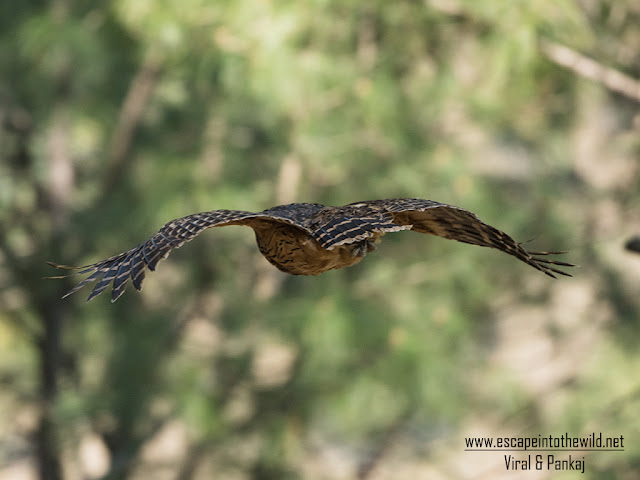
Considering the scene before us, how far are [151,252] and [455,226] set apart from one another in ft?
2.70

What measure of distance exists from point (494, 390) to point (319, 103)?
2.53 m

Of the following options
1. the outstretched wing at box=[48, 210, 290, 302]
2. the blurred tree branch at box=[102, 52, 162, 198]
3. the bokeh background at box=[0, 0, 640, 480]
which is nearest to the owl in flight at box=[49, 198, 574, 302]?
the outstretched wing at box=[48, 210, 290, 302]

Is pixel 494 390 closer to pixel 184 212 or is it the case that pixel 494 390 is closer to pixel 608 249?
pixel 608 249

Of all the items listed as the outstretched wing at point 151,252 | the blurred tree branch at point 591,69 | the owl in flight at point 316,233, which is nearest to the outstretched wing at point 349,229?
the owl in flight at point 316,233

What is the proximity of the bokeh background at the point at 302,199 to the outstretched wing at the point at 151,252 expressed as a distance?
3.50m

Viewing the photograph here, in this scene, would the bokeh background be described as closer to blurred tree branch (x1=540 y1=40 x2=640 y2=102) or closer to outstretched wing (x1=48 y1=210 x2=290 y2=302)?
blurred tree branch (x1=540 y1=40 x2=640 y2=102)

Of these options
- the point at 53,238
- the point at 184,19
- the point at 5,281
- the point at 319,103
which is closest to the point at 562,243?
the point at 319,103

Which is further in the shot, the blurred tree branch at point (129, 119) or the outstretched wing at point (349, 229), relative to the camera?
the blurred tree branch at point (129, 119)

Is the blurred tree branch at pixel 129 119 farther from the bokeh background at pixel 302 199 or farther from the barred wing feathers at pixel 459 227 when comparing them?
the barred wing feathers at pixel 459 227

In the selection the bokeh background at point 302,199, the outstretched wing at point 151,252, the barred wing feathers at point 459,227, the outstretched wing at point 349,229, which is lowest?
the outstretched wing at point 151,252

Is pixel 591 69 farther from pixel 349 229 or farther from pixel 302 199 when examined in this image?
pixel 349 229

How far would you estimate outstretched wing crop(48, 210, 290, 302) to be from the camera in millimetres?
1438

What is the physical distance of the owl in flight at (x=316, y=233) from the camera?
1.51 meters

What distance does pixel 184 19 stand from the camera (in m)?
5.12
